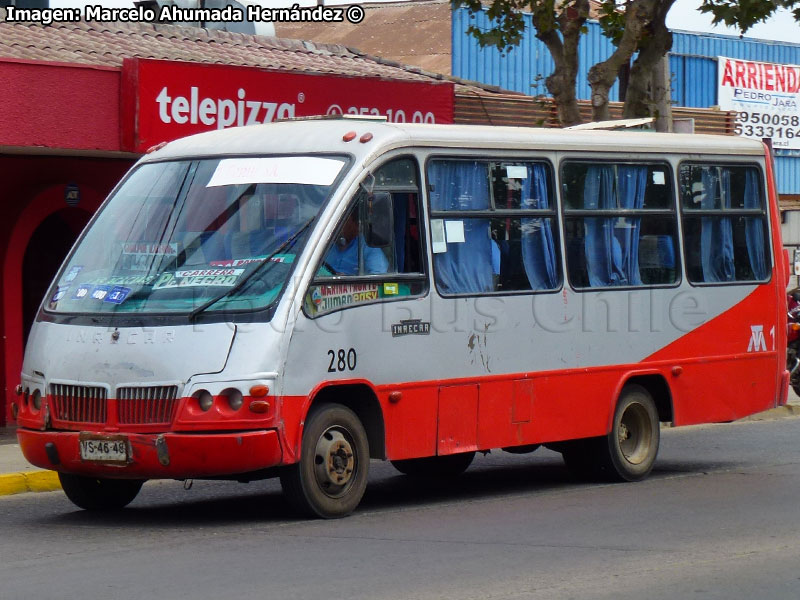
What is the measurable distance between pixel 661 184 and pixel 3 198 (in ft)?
23.0

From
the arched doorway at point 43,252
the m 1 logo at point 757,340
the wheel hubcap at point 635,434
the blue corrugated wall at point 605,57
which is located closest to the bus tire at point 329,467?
the wheel hubcap at point 635,434

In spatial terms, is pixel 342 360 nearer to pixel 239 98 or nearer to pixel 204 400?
pixel 204 400

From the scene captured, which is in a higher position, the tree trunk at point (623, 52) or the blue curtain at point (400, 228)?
the tree trunk at point (623, 52)

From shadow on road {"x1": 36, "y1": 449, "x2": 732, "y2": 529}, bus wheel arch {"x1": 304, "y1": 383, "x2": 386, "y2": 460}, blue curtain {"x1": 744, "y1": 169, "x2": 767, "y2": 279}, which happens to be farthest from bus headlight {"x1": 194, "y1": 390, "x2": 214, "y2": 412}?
blue curtain {"x1": 744, "y1": 169, "x2": 767, "y2": 279}

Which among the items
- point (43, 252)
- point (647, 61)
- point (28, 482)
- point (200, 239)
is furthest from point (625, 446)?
point (43, 252)

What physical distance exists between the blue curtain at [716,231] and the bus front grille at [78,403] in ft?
17.5

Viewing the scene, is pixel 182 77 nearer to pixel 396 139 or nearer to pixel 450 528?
pixel 396 139

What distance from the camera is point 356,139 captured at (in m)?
10.1

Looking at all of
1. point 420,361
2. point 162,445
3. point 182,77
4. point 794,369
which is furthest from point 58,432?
point 794,369

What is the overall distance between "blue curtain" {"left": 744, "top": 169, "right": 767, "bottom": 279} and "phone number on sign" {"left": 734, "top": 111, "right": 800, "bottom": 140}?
2054 centimetres

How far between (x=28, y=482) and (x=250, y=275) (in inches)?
132

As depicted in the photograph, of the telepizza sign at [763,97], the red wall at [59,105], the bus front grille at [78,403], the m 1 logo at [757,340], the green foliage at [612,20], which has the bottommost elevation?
the bus front grille at [78,403]

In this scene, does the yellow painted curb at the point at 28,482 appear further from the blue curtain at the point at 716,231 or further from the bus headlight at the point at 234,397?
the blue curtain at the point at 716,231

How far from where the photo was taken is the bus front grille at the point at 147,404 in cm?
922
